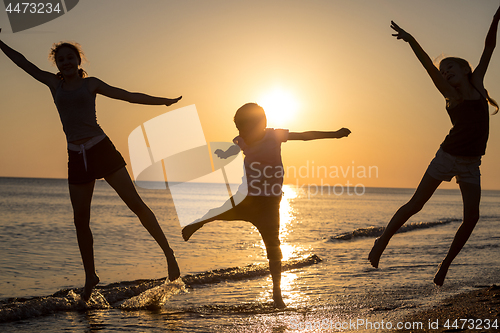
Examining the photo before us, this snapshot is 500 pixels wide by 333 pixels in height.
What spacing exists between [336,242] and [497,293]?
10.8m

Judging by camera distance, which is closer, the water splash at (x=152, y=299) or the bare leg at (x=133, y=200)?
the bare leg at (x=133, y=200)

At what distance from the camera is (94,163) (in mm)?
4477

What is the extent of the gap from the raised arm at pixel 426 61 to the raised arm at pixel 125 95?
2323 mm

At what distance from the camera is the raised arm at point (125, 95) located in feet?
14.1

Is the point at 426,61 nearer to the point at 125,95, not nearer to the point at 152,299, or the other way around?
the point at 125,95

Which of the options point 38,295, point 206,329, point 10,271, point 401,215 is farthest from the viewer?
point 10,271

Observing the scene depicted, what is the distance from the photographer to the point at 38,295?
799 centimetres

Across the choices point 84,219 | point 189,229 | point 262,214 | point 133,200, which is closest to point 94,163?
point 133,200

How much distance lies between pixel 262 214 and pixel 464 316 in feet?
8.11

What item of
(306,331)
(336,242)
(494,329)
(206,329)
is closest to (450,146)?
(494,329)

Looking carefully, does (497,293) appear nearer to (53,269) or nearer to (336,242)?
(53,269)

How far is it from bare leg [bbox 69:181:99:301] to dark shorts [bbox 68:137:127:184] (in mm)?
106

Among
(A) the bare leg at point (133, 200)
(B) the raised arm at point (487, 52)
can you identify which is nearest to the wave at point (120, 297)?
(A) the bare leg at point (133, 200)

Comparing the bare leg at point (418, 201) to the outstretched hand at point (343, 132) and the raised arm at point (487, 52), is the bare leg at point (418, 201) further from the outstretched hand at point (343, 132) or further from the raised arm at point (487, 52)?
the raised arm at point (487, 52)
